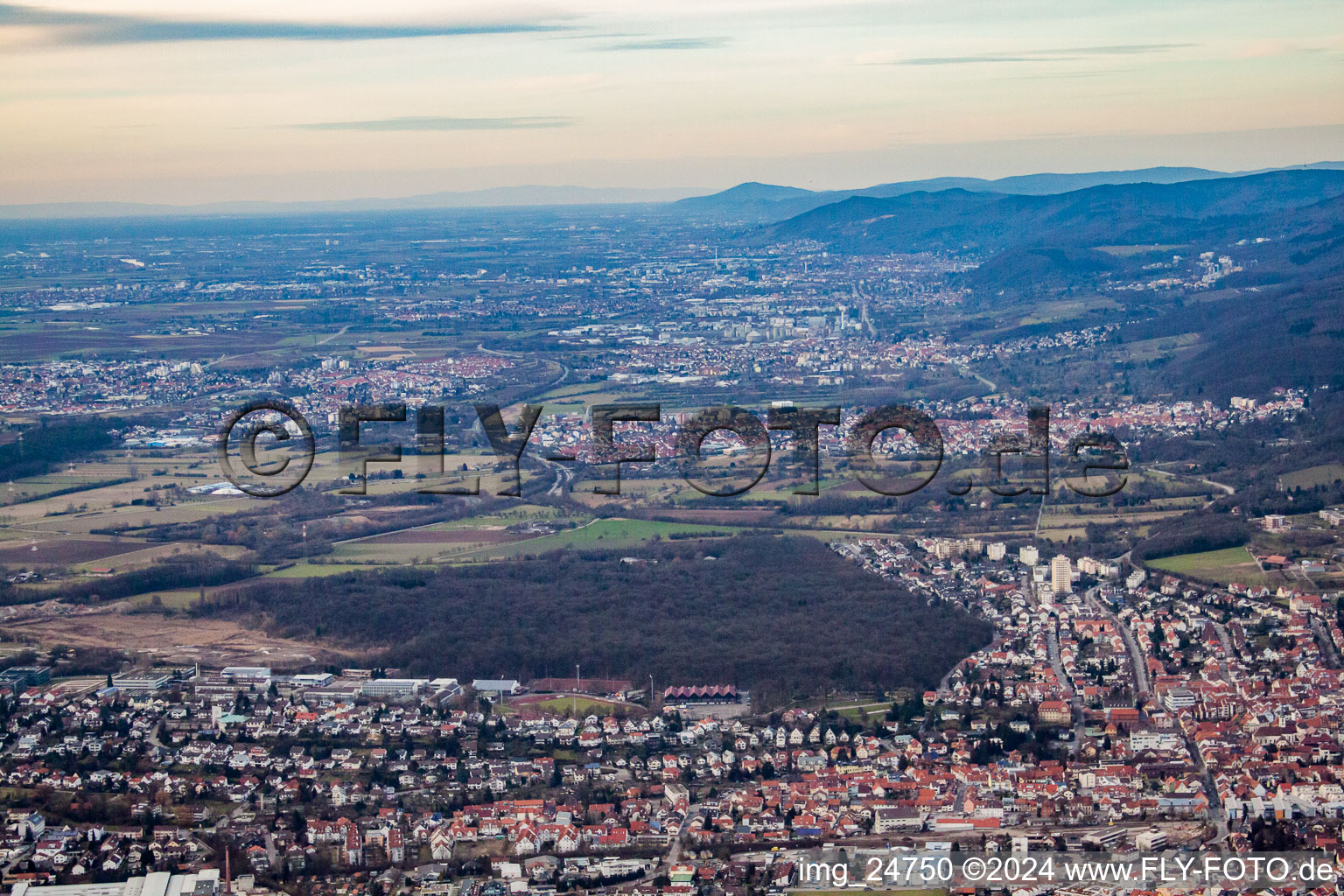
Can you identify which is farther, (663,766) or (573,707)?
(573,707)

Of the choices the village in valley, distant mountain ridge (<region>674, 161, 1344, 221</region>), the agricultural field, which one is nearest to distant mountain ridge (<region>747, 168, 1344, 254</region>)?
distant mountain ridge (<region>674, 161, 1344, 221</region>)

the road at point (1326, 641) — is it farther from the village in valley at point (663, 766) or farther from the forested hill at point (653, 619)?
the forested hill at point (653, 619)

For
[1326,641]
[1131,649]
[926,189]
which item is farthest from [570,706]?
[926,189]

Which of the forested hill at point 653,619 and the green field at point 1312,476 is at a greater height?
the green field at point 1312,476

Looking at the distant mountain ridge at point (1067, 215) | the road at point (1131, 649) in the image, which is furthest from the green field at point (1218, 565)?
Result: the distant mountain ridge at point (1067, 215)

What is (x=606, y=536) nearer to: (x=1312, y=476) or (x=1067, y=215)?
(x=1312, y=476)
